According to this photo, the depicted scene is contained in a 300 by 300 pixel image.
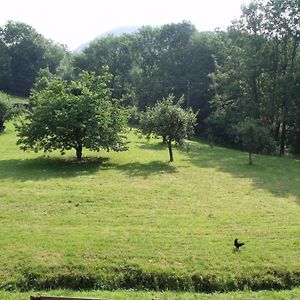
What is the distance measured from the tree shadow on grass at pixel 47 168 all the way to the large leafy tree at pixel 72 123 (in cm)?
124

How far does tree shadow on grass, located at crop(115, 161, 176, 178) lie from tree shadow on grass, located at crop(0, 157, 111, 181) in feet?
5.48

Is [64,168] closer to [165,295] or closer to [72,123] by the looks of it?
[72,123]

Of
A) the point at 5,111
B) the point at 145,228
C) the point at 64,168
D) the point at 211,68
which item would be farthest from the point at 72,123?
the point at 211,68

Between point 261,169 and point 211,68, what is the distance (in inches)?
1577

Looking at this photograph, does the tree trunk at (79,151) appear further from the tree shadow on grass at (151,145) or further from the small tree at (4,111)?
the small tree at (4,111)

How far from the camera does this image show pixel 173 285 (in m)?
12.6

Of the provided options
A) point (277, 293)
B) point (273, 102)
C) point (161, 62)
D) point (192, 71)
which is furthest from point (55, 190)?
point (161, 62)

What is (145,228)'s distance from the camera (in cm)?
1634

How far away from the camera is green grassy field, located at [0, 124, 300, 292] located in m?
12.8

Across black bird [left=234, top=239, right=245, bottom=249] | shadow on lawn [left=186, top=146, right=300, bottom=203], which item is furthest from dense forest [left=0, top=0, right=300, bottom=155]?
black bird [left=234, top=239, right=245, bottom=249]

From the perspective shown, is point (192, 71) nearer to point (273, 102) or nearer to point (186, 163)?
point (273, 102)

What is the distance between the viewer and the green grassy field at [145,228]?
12828 mm

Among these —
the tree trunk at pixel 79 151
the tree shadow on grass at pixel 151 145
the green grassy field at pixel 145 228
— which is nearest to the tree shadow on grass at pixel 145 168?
the green grassy field at pixel 145 228

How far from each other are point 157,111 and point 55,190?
12614 millimetres
